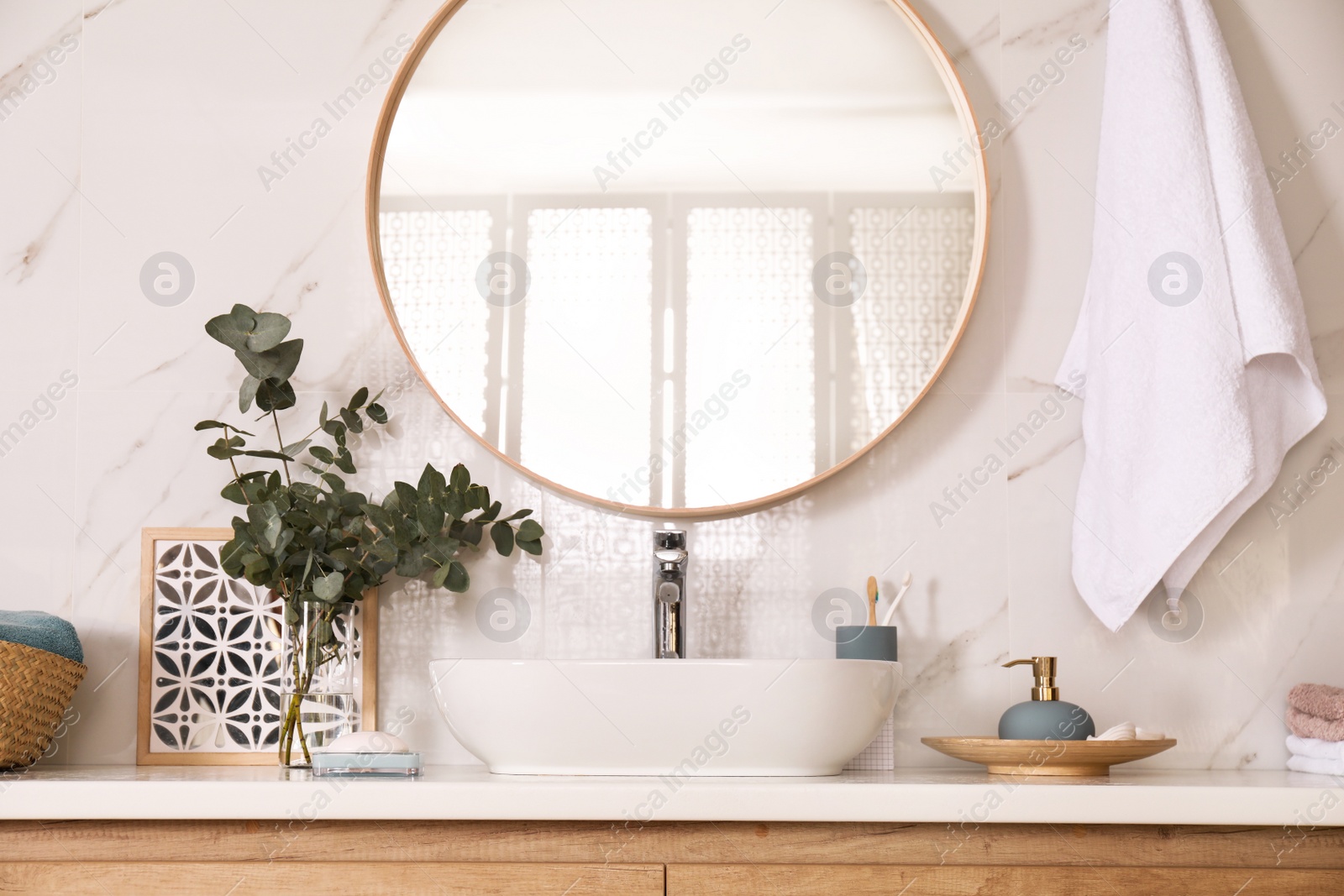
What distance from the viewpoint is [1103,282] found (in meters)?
1.33

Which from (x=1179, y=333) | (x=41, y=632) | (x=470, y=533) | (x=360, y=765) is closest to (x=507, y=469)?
(x=470, y=533)

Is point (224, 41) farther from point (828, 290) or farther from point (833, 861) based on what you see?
point (833, 861)

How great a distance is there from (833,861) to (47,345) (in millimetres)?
1169

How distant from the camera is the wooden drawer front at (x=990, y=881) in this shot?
91 centimetres

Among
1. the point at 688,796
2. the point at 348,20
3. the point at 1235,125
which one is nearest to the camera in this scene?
the point at 688,796

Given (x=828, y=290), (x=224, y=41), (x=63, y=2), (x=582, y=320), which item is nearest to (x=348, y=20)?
(x=224, y=41)

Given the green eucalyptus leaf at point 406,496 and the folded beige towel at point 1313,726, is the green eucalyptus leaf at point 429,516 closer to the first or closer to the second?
the green eucalyptus leaf at point 406,496

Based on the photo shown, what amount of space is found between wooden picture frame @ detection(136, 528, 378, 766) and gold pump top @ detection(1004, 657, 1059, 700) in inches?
29.6

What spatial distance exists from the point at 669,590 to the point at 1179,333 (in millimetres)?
679

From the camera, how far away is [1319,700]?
121 cm

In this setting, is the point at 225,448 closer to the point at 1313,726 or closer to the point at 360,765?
the point at 360,765

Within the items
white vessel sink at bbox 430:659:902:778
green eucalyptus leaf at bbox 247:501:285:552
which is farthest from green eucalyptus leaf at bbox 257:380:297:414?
white vessel sink at bbox 430:659:902:778

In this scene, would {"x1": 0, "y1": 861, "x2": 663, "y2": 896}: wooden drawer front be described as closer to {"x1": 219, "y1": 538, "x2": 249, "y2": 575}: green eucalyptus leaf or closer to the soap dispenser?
{"x1": 219, "y1": 538, "x2": 249, "y2": 575}: green eucalyptus leaf

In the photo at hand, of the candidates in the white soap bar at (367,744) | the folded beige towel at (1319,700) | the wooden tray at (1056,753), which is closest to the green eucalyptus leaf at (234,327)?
the white soap bar at (367,744)
